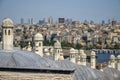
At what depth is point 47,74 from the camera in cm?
508

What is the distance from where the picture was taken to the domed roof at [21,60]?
504 centimetres

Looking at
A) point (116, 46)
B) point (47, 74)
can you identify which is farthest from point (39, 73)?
point (116, 46)

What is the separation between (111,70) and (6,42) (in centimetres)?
645

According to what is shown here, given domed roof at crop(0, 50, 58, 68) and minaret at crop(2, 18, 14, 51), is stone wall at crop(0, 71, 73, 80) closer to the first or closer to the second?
domed roof at crop(0, 50, 58, 68)

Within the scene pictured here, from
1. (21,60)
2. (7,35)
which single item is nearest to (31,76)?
(21,60)

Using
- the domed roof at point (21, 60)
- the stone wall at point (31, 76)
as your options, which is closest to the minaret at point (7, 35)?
the domed roof at point (21, 60)

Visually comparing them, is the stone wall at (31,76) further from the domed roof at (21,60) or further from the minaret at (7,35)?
the minaret at (7,35)

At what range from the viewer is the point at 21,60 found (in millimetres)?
5137

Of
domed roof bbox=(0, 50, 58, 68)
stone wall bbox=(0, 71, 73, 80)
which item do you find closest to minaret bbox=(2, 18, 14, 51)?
domed roof bbox=(0, 50, 58, 68)

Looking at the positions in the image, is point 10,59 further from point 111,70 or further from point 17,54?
point 111,70

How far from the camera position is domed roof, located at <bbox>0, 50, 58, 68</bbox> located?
504cm

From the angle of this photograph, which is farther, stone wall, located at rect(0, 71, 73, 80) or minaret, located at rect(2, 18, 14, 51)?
minaret, located at rect(2, 18, 14, 51)

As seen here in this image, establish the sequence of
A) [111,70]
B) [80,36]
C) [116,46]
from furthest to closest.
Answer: [80,36] < [116,46] < [111,70]

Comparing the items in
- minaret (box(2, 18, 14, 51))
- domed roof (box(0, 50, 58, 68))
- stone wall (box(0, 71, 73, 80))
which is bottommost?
stone wall (box(0, 71, 73, 80))
